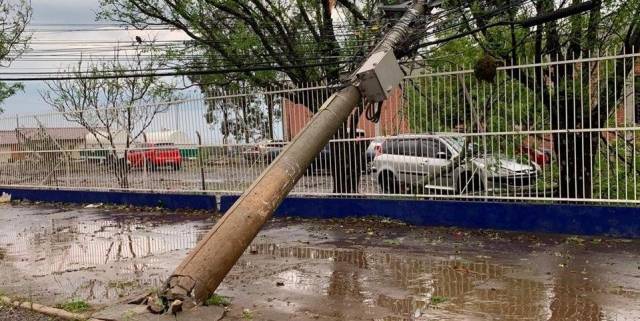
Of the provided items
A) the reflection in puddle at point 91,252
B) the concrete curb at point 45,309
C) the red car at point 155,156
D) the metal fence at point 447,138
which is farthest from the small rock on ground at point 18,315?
the red car at point 155,156

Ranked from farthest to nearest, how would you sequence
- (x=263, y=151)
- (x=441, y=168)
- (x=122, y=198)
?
1. (x=122, y=198)
2. (x=263, y=151)
3. (x=441, y=168)

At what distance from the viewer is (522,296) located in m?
5.79

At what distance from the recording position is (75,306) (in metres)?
6.01

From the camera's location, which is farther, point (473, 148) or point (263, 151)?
point (263, 151)

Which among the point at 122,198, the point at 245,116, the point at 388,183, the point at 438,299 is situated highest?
the point at 245,116

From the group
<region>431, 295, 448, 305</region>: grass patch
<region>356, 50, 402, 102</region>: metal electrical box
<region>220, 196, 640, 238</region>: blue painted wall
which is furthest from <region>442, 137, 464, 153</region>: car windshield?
<region>431, 295, 448, 305</region>: grass patch

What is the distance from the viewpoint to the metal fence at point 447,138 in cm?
816

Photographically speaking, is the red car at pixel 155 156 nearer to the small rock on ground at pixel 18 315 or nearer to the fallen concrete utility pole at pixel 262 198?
the fallen concrete utility pole at pixel 262 198

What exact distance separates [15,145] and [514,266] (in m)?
16.3

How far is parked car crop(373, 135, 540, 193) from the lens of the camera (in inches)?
348

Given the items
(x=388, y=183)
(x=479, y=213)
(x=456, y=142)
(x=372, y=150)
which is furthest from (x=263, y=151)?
(x=479, y=213)

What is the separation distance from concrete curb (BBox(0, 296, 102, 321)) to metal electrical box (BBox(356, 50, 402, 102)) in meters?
4.25

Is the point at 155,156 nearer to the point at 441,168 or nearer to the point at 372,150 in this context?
the point at 372,150

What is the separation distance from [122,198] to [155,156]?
1809 millimetres
